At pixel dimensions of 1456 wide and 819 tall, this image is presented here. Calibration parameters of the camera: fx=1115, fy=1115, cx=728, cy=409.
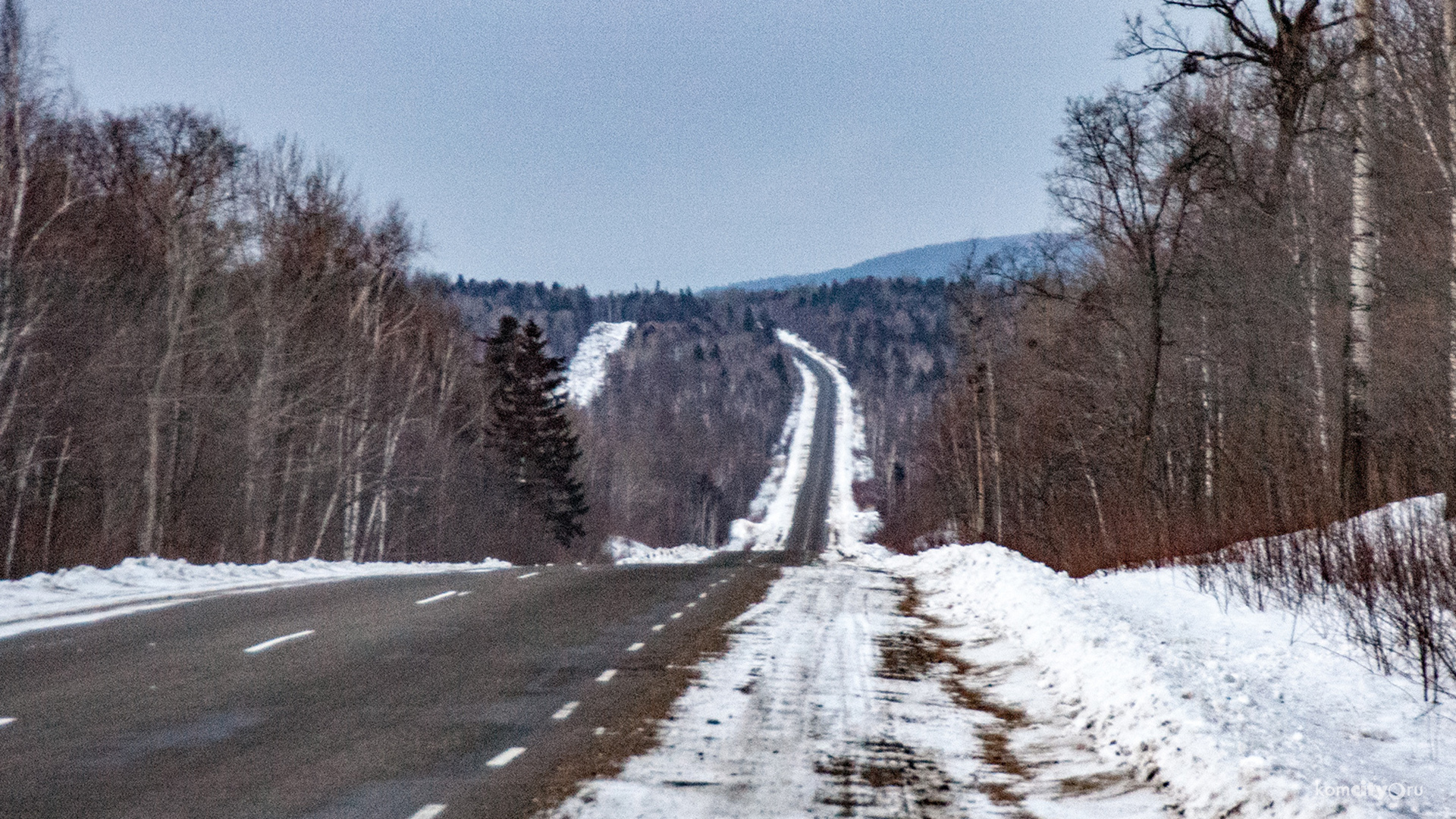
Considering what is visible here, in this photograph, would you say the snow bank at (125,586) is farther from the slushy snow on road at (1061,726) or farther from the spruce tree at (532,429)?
the spruce tree at (532,429)

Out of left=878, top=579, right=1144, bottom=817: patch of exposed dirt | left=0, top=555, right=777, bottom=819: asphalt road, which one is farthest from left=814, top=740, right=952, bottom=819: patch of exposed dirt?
left=0, top=555, right=777, bottom=819: asphalt road

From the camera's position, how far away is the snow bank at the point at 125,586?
13305 mm

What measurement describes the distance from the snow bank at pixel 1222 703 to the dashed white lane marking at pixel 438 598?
7513 millimetres

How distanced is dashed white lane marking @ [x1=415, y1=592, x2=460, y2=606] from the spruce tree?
1615 inches

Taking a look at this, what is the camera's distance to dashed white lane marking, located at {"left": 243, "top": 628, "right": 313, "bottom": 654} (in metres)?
11.2

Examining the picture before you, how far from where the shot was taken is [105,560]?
92.0ft

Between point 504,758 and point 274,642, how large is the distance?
5.63 meters

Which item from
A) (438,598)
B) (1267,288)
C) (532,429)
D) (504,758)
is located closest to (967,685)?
(504,758)

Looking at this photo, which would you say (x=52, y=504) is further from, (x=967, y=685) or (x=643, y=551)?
(x=643, y=551)

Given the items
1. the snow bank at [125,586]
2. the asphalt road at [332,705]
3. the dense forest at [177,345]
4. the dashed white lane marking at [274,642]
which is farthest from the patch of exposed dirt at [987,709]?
the dense forest at [177,345]

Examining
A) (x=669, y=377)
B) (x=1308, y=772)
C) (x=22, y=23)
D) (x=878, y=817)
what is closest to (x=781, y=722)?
(x=878, y=817)

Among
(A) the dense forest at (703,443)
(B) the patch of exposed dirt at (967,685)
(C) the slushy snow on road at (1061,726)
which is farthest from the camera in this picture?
→ (A) the dense forest at (703,443)
